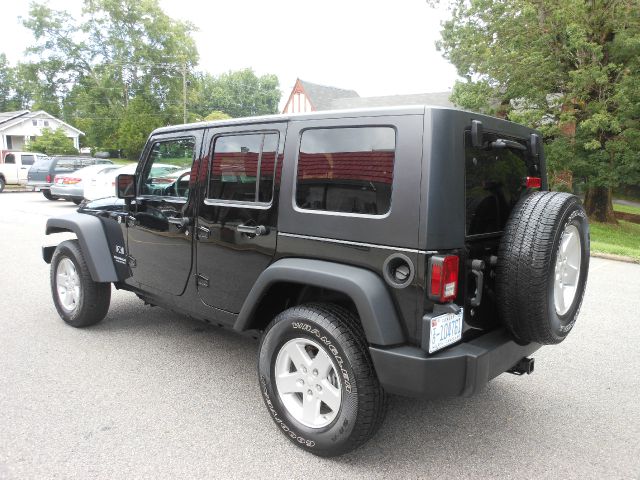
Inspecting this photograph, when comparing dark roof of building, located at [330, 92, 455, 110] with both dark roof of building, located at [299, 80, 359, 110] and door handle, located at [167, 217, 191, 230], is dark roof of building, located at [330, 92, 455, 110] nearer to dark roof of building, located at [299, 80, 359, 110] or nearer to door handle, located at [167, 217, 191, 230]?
dark roof of building, located at [299, 80, 359, 110]

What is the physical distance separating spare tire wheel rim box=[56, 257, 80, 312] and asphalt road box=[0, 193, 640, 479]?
273 millimetres

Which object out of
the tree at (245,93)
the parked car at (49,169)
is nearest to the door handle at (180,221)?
the parked car at (49,169)

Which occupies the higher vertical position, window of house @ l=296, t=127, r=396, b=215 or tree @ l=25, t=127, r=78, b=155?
tree @ l=25, t=127, r=78, b=155

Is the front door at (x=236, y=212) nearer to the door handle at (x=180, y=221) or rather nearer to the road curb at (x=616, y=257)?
the door handle at (x=180, y=221)

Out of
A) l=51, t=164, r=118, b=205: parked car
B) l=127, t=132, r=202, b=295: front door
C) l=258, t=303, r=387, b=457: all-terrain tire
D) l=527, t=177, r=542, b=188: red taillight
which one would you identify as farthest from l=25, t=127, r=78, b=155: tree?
l=527, t=177, r=542, b=188: red taillight

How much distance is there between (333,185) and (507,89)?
15049 mm

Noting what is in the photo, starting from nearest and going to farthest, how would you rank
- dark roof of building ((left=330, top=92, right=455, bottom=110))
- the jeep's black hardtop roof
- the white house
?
the jeep's black hardtop roof < dark roof of building ((left=330, top=92, right=455, bottom=110)) < the white house

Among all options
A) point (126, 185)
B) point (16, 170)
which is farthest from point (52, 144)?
point (126, 185)

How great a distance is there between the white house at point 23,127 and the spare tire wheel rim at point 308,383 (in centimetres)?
5319

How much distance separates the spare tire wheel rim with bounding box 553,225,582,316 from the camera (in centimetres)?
273

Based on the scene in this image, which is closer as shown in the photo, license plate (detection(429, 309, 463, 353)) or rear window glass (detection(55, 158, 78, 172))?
license plate (detection(429, 309, 463, 353))

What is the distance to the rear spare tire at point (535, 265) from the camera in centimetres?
246

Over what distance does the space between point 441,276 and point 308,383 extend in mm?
1006

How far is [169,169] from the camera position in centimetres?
401
